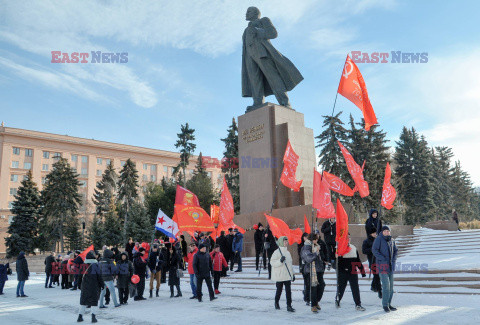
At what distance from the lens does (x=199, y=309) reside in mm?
9555

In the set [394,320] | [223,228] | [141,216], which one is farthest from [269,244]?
[141,216]

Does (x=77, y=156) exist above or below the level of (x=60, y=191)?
above

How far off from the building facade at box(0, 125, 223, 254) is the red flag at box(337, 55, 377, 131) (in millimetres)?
56404

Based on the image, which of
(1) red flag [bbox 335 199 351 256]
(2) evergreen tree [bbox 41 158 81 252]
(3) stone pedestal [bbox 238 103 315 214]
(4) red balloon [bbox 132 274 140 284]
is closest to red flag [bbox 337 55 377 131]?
(1) red flag [bbox 335 199 351 256]

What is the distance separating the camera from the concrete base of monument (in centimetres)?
1606

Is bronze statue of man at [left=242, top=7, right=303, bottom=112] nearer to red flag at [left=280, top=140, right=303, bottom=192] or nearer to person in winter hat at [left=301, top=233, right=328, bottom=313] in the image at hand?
→ red flag at [left=280, top=140, right=303, bottom=192]

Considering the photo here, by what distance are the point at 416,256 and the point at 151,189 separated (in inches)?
1794

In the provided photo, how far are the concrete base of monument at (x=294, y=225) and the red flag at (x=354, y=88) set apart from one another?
615 cm

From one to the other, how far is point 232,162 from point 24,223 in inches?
1020

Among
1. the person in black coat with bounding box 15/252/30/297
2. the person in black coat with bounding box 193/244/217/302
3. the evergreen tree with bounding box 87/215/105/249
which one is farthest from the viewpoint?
the evergreen tree with bounding box 87/215/105/249

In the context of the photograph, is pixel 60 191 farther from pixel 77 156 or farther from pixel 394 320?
pixel 394 320

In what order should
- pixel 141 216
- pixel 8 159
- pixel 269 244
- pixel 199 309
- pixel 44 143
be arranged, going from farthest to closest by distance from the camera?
pixel 44 143, pixel 8 159, pixel 141 216, pixel 269 244, pixel 199 309

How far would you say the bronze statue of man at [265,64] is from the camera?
21891 mm

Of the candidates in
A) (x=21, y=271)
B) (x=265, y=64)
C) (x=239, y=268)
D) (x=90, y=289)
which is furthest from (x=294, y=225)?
(x=21, y=271)
